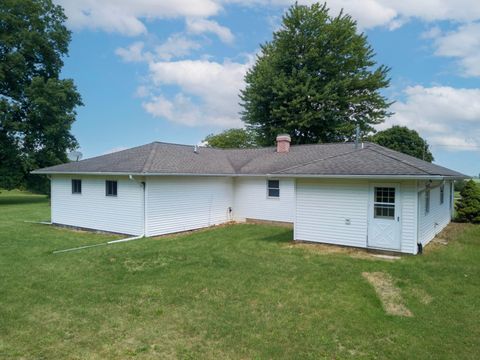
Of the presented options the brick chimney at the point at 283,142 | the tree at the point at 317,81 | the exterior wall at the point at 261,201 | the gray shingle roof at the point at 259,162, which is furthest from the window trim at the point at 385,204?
the tree at the point at 317,81

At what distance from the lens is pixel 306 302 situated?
625cm

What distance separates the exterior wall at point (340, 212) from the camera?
9.34m

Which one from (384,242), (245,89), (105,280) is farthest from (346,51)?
(105,280)

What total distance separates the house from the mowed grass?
1135 mm

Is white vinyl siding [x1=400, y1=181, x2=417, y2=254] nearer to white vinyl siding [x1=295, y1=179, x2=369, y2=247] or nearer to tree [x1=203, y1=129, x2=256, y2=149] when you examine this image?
white vinyl siding [x1=295, y1=179, x2=369, y2=247]

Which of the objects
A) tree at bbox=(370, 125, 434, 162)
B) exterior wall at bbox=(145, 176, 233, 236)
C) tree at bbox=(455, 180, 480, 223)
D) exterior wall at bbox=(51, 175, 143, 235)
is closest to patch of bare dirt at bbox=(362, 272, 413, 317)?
exterior wall at bbox=(145, 176, 233, 236)

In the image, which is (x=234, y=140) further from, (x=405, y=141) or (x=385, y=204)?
(x=385, y=204)

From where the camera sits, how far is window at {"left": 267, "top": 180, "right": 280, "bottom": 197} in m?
15.5

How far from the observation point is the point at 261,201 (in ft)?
52.5

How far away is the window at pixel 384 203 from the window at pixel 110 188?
9455 mm

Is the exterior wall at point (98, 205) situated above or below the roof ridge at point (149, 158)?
below

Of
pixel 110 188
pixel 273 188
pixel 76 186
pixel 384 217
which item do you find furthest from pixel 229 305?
pixel 76 186

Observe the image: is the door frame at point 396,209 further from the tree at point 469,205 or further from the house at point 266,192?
the tree at point 469,205

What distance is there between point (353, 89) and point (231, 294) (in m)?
23.9
